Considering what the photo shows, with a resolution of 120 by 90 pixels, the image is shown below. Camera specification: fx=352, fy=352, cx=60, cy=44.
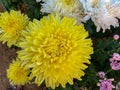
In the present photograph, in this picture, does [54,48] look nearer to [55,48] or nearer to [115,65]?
[55,48]

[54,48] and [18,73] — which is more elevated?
[54,48]

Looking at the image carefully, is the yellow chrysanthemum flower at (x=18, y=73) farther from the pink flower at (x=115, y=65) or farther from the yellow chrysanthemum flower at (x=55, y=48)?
the pink flower at (x=115, y=65)

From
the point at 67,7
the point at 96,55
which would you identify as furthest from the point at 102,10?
the point at 96,55

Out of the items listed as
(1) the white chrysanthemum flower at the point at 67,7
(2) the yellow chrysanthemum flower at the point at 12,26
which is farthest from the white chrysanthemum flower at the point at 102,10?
(2) the yellow chrysanthemum flower at the point at 12,26

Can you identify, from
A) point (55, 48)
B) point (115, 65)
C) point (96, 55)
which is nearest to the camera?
point (55, 48)

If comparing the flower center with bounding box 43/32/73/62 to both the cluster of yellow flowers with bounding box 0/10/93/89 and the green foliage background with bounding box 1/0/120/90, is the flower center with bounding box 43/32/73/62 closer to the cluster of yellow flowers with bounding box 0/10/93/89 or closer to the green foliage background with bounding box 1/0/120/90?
the cluster of yellow flowers with bounding box 0/10/93/89

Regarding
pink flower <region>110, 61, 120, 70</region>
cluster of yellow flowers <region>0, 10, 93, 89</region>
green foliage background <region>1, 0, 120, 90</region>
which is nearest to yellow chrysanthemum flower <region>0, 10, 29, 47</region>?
cluster of yellow flowers <region>0, 10, 93, 89</region>
